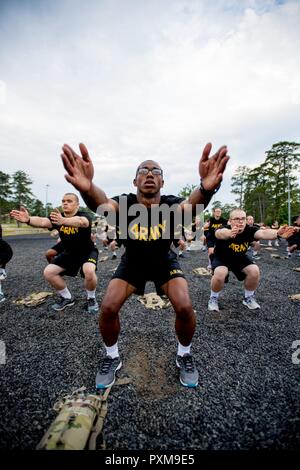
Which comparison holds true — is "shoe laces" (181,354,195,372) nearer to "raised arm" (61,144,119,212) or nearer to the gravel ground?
the gravel ground

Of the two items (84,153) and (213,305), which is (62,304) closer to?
(213,305)

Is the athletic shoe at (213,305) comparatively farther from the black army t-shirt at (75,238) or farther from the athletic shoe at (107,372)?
the black army t-shirt at (75,238)

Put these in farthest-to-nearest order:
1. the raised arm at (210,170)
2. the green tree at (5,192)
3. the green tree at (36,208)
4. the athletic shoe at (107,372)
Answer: the green tree at (36,208)
the green tree at (5,192)
the athletic shoe at (107,372)
the raised arm at (210,170)

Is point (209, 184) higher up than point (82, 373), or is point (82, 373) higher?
point (209, 184)

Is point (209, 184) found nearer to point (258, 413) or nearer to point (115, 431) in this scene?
point (258, 413)

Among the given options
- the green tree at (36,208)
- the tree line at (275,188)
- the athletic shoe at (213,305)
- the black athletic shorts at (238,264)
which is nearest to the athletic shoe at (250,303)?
the black athletic shorts at (238,264)

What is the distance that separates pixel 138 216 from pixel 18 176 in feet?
226

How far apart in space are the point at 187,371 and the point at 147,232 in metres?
1.71

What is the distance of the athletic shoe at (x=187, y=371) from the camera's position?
2.33m

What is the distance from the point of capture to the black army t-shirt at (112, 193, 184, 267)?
266cm

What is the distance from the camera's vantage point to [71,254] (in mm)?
4484
